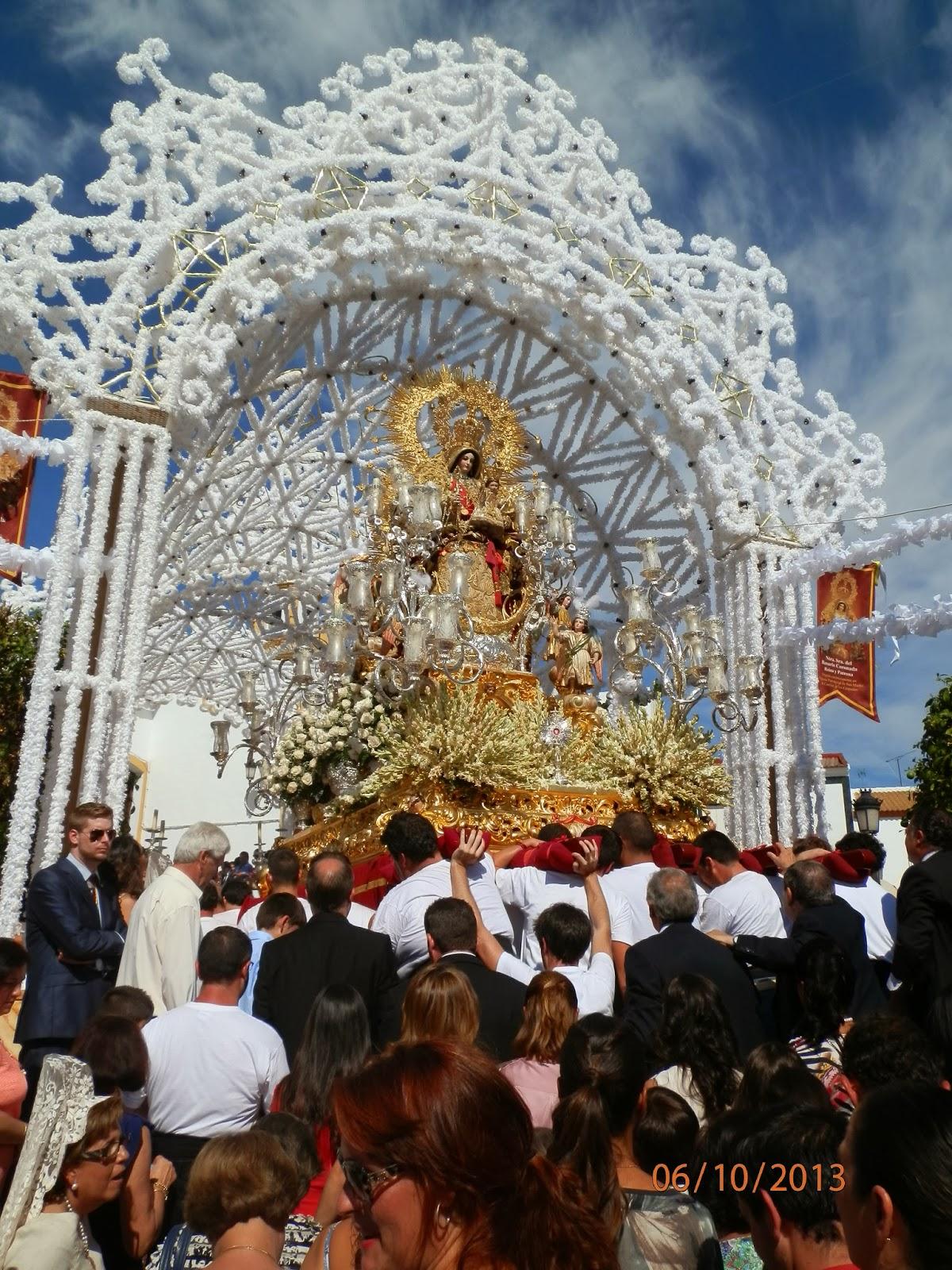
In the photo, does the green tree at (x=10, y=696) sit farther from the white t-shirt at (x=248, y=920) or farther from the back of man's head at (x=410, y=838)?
the back of man's head at (x=410, y=838)

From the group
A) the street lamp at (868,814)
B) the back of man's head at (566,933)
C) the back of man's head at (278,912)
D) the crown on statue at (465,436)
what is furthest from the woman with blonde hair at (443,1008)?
the crown on statue at (465,436)

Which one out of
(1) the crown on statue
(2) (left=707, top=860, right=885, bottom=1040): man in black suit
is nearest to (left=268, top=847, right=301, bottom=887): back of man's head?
(2) (left=707, top=860, right=885, bottom=1040): man in black suit

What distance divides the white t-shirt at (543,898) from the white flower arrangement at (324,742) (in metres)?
4.14

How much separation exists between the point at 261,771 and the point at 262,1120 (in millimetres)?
8893

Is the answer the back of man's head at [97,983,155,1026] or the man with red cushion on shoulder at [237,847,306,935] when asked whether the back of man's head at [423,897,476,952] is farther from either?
the man with red cushion on shoulder at [237,847,306,935]

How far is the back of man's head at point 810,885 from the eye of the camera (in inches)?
204

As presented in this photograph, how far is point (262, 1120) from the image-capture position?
10.5 feet

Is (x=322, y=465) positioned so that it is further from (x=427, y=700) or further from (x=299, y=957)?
(x=299, y=957)

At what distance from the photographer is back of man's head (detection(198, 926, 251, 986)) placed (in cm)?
414

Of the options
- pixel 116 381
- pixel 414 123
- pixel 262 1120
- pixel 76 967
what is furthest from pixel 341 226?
pixel 262 1120

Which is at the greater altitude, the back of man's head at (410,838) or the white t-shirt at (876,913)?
the back of man's head at (410,838)

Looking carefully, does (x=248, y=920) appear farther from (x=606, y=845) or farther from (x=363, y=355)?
(x=363, y=355)

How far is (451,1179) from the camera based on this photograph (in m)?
1.83
